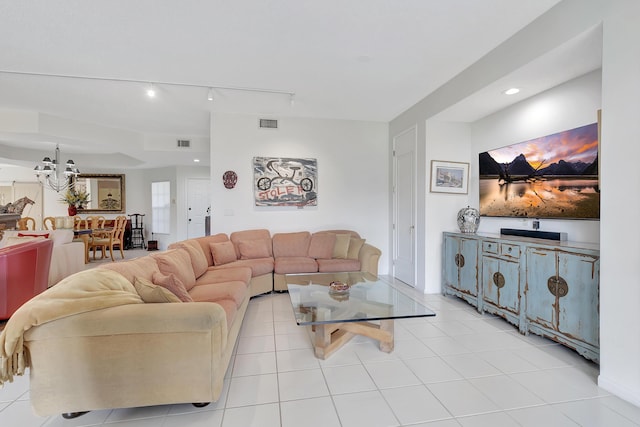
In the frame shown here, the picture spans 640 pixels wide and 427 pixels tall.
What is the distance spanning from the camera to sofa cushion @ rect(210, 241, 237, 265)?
153 inches

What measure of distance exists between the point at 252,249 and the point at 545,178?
12.1 ft

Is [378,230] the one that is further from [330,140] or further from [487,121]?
[487,121]

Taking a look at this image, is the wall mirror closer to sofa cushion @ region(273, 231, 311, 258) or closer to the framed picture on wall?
sofa cushion @ region(273, 231, 311, 258)

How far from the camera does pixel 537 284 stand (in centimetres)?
257

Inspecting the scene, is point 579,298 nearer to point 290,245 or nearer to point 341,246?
point 341,246

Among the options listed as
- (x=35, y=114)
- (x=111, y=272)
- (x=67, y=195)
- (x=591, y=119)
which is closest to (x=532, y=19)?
(x=591, y=119)

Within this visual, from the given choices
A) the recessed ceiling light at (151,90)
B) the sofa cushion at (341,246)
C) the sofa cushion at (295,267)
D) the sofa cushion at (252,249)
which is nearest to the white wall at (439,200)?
the sofa cushion at (341,246)

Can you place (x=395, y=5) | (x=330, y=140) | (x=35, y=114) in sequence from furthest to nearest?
(x=330, y=140) < (x=35, y=114) < (x=395, y=5)

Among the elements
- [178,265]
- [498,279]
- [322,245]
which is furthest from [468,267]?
[178,265]

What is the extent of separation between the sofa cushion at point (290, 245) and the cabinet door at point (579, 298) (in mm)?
3073

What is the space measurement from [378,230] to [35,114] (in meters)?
5.79

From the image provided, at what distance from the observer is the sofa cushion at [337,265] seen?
159 inches

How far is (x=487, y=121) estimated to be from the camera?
3.82 metres

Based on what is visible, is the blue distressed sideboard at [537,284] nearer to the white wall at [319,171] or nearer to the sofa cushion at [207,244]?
the white wall at [319,171]
